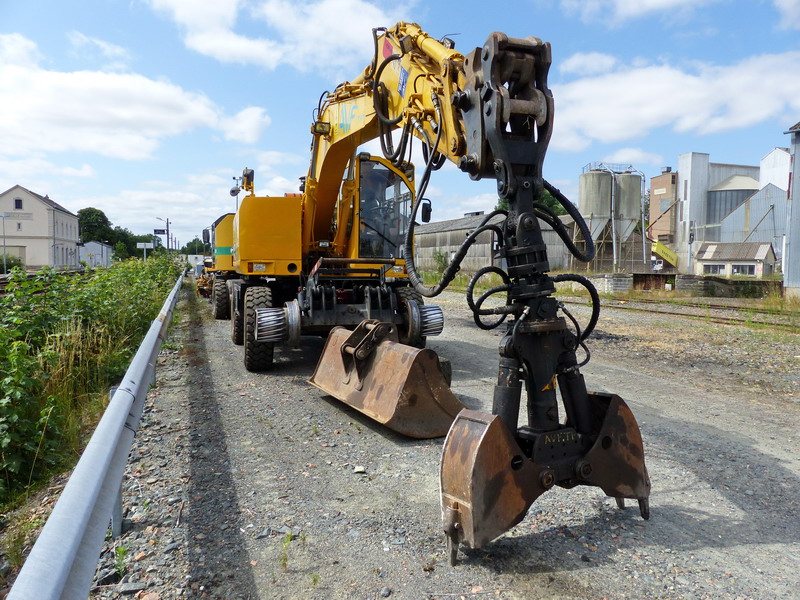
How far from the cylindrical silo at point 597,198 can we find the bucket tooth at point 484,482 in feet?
116

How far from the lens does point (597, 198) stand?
3656 cm

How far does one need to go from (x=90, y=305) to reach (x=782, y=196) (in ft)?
189

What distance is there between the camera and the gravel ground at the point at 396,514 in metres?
2.88

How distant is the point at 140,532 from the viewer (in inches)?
132

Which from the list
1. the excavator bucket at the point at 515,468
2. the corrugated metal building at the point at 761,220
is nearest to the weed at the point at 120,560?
the excavator bucket at the point at 515,468

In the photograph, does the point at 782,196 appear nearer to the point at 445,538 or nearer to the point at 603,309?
the point at 603,309

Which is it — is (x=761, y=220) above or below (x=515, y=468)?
above

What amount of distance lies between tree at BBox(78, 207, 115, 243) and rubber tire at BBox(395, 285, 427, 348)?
10079 centimetres

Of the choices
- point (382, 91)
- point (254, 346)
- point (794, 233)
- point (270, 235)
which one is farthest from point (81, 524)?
point (794, 233)

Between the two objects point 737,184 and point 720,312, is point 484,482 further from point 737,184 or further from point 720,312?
point 737,184

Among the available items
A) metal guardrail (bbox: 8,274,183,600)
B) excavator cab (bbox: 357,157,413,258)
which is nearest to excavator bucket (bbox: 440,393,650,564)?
metal guardrail (bbox: 8,274,183,600)

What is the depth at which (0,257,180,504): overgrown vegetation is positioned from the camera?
4840 mm

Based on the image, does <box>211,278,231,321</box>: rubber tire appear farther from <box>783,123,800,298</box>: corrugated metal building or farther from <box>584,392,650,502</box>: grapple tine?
<box>783,123,800,298</box>: corrugated metal building

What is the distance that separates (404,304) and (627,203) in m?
32.1
